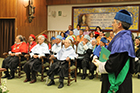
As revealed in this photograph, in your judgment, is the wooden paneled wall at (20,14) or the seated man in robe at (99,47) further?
the wooden paneled wall at (20,14)

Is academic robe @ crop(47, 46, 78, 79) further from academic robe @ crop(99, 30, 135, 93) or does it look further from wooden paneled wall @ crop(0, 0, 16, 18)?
wooden paneled wall @ crop(0, 0, 16, 18)

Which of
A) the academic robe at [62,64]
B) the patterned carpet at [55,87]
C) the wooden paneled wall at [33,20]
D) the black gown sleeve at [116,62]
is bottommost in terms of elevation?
the patterned carpet at [55,87]

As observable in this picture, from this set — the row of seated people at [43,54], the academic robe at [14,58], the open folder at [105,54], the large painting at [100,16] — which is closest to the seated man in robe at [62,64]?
the row of seated people at [43,54]

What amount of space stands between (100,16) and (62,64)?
6.42 metres

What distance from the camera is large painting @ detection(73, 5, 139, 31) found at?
407 inches

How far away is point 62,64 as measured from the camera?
16.9 ft

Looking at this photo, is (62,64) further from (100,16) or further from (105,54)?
(100,16)

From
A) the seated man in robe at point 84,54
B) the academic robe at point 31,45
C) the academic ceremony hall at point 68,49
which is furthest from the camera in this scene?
the academic robe at point 31,45

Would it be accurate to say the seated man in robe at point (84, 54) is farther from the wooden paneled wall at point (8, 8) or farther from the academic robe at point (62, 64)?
the wooden paneled wall at point (8, 8)

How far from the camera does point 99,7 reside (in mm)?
10867

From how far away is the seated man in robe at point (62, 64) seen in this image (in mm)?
5055

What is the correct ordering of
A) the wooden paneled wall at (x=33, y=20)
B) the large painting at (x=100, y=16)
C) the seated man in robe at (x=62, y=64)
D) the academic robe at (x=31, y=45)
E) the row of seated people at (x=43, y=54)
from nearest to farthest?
the seated man in robe at (x=62, y=64) → the row of seated people at (x=43, y=54) → the academic robe at (x=31, y=45) → the wooden paneled wall at (x=33, y=20) → the large painting at (x=100, y=16)

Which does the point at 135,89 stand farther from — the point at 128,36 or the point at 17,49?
the point at 17,49

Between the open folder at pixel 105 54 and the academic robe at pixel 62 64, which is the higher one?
the open folder at pixel 105 54
